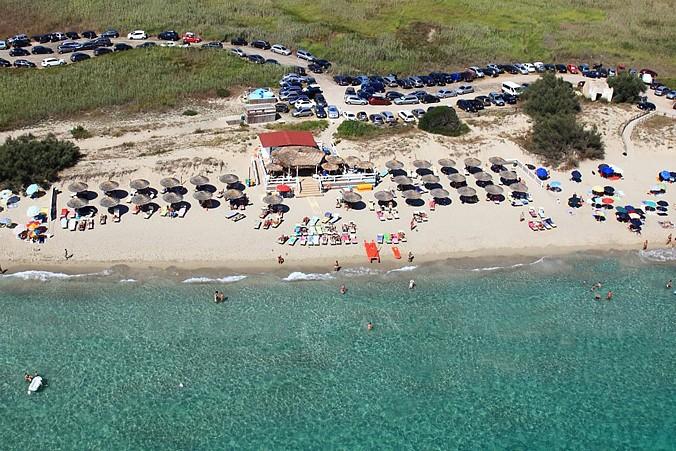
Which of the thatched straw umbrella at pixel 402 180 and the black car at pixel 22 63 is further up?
the thatched straw umbrella at pixel 402 180

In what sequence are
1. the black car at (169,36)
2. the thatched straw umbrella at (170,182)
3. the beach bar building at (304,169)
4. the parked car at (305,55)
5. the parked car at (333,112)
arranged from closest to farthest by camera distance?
1. the thatched straw umbrella at (170,182)
2. the beach bar building at (304,169)
3. the parked car at (333,112)
4. the parked car at (305,55)
5. the black car at (169,36)

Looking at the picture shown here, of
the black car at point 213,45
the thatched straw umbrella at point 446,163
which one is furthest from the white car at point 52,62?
the thatched straw umbrella at point 446,163

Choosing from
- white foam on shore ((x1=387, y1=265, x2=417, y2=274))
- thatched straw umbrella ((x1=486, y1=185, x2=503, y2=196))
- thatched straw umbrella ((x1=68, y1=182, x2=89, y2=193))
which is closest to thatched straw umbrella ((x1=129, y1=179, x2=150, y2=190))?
thatched straw umbrella ((x1=68, y1=182, x2=89, y2=193))

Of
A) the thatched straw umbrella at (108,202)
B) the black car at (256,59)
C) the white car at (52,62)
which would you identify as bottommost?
the white car at (52,62)

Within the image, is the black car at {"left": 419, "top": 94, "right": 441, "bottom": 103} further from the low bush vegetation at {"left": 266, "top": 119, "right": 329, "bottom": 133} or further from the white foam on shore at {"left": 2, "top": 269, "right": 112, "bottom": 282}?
the white foam on shore at {"left": 2, "top": 269, "right": 112, "bottom": 282}

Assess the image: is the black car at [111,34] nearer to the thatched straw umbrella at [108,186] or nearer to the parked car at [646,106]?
the thatched straw umbrella at [108,186]

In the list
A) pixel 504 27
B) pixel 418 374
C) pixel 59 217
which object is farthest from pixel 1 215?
pixel 504 27

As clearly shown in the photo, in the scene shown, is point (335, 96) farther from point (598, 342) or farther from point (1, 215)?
point (598, 342)
